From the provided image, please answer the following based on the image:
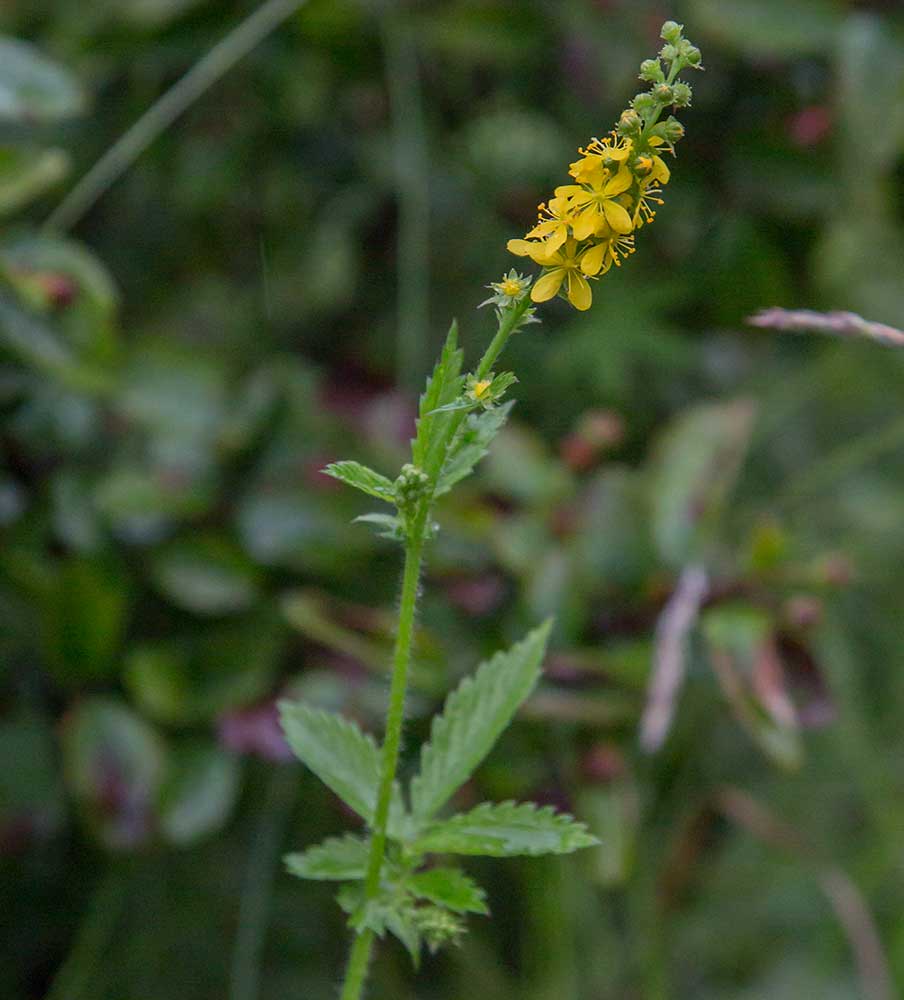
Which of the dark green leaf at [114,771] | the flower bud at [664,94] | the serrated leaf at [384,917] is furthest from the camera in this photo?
the dark green leaf at [114,771]

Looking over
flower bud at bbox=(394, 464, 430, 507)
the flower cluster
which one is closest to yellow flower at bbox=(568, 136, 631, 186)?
the flower cluster

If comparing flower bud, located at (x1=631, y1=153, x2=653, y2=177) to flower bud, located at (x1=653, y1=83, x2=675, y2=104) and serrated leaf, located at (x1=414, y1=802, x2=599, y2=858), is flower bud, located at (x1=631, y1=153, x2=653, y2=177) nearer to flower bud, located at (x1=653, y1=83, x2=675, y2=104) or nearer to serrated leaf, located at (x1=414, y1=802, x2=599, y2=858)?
flower bud, located at (x1=653, y1=83, x2=675, y2=104)

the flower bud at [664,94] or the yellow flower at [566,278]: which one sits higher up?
the flower bud at [664,94]

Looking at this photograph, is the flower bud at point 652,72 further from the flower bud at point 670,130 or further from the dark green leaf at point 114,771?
the dark green leaf at point 114,771

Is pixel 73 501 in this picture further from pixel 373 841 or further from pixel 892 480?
pixel 892 480

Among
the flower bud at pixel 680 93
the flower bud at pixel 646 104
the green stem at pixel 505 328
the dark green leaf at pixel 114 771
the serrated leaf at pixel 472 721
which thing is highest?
the flower bud at pixel 680 93

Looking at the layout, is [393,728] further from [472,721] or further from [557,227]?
[557,227]

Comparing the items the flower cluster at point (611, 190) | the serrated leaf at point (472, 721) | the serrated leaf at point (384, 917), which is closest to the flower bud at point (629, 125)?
the flower cluster at point (611, 190)
